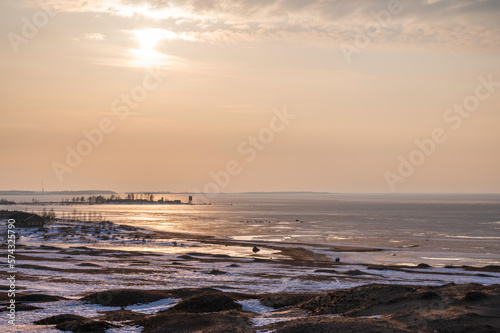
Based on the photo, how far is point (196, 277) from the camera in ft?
137

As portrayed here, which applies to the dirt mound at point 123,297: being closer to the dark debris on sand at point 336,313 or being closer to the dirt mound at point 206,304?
the dark debris on sand at point 336,313

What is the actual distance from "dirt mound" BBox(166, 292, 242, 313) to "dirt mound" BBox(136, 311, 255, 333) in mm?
2777

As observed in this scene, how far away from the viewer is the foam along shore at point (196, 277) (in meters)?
24.9

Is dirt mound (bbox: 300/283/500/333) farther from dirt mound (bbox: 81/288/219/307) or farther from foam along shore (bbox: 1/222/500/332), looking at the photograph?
dirt mound (bbox: 81/288/219/307)

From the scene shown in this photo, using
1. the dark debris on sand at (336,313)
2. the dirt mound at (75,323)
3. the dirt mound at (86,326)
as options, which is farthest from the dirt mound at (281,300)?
the dirt mound at (86,326)

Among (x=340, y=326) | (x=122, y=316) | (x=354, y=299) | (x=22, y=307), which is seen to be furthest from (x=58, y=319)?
(x=354, y=299)

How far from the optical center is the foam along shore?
81.8 feet

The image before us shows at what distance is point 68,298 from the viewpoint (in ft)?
95.7

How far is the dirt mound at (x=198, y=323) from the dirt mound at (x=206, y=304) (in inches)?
109

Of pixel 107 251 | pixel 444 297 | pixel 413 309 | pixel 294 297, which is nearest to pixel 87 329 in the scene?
pixel 294 297

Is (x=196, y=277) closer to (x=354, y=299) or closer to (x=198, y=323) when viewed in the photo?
(x=354, y=299)

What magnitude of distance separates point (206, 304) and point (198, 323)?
4905 millimetres

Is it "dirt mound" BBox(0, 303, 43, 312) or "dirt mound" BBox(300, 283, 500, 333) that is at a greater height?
"dirt mound" BBox(300, 283, 500, 333)

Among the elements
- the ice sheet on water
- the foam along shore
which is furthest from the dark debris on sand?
the ice sheet on water
